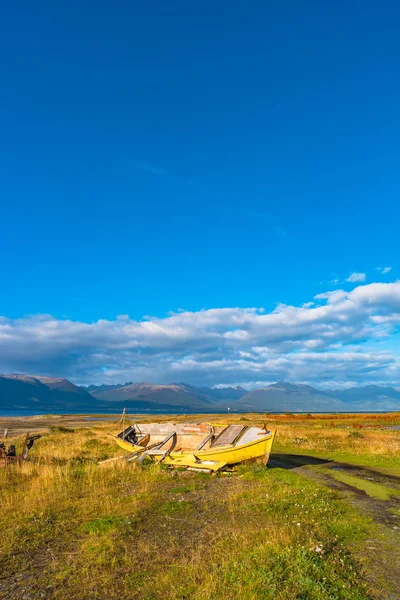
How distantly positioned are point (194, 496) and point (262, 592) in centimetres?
911

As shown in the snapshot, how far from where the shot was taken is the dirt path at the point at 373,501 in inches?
349

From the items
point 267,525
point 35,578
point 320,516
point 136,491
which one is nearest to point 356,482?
point 320,516

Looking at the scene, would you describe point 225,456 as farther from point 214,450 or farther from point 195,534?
point 195,534

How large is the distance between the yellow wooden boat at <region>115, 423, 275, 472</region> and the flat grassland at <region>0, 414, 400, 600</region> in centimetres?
65

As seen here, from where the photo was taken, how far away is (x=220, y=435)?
28.0m

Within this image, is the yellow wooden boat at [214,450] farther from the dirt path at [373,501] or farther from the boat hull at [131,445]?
the dirt path at [373,501]

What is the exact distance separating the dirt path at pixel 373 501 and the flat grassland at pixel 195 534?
0.05 m

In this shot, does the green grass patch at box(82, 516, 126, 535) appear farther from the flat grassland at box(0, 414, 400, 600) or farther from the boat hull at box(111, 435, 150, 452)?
the boat hull at box(111, 435, 150, 452)

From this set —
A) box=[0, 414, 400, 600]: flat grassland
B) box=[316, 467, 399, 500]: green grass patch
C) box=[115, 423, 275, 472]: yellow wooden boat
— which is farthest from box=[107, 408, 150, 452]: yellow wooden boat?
box=[316, 467, 399, 500]: green grass patch

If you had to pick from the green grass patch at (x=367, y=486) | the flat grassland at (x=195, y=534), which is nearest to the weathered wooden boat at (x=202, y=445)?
the flat grassland at (x=195, y=534)

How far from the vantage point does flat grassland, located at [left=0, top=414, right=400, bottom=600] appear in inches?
324

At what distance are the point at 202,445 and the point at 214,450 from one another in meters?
3.61

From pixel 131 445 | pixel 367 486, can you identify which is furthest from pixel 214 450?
pixel 131 445

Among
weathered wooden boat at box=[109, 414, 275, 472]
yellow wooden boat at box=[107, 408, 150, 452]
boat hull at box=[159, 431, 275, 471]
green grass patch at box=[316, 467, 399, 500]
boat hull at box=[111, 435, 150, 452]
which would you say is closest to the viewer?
green grass patch at box=[316, 467, 399, 500]
